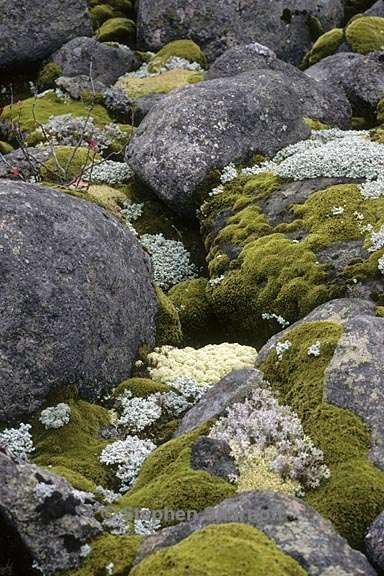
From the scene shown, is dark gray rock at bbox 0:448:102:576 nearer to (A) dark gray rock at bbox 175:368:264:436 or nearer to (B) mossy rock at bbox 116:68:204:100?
(A) dark gray rock at bbox 175:368:264:436

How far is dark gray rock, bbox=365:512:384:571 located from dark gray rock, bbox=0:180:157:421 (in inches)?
203

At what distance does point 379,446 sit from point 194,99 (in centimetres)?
1266

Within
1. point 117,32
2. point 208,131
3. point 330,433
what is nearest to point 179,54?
point 117,32

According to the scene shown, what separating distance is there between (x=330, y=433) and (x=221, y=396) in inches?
70.7

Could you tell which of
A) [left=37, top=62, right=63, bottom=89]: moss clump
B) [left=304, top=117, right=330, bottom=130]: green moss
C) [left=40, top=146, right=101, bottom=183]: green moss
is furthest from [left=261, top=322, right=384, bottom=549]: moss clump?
[left=37, top=62, right=63, bottom=89]: moss clump

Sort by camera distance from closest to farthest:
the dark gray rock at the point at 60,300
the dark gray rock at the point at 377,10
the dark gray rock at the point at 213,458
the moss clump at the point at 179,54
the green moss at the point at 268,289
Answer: the dark gray rock at the point at 213,458
the dark gray rock at the point at 60,300
the green moss at the point at 268,289
the moss clump at the point at 179,54
the dark gray rock at the point at 377,10

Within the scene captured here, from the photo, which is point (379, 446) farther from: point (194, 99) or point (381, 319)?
point (194, 99)

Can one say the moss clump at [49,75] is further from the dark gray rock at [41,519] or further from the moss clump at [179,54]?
the dark gray rock at [41,519]

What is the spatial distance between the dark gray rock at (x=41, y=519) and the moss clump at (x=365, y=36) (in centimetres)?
2710

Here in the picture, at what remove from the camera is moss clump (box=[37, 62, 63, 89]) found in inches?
1171

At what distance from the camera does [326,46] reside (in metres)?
32.1

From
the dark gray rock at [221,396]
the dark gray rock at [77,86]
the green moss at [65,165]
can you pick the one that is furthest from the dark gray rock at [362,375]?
the dark gray rock at [77,86]

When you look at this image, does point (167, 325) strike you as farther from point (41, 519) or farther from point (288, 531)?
point (288, 531)

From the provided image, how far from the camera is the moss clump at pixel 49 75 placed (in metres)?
29.7
